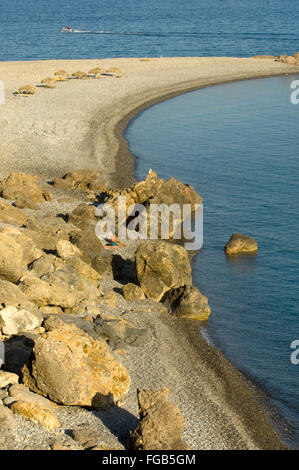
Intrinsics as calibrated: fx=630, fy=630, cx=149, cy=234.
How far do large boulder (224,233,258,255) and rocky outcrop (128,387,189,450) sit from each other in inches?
783

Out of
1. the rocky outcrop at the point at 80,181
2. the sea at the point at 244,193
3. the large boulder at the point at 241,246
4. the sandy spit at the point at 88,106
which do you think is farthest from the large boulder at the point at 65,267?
the sandy spit at the point at 88,106

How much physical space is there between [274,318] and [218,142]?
34.5 meters

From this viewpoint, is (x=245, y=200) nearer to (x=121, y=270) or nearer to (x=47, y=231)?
(x=121, y=270)

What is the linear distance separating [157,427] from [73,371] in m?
3.35

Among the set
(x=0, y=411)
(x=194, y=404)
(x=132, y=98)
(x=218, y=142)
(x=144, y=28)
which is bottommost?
(x=194, y=404)

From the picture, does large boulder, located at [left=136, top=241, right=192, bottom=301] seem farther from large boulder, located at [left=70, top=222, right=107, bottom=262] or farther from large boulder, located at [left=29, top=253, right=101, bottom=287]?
large boulder, located at [left=70, top=222, right=107, bottom=262]

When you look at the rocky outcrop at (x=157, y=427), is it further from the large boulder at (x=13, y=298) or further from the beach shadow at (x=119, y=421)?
the large boulder at (x=13, y=298)

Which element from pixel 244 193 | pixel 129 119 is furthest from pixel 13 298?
pixel 129 119

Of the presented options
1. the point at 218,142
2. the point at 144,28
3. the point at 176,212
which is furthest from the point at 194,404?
the point at 144,28

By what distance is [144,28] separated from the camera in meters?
172

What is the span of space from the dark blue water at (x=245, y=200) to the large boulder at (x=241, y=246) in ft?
1.97

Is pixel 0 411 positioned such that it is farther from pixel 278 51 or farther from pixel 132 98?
pixel 278 51

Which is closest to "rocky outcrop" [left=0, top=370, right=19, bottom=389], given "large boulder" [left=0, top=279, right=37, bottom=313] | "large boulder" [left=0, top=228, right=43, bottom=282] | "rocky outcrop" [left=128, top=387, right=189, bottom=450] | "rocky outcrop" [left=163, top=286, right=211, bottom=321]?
"large boulder" [left=0, top=279, right=37, bottom=313]

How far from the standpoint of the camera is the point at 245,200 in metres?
46.4
